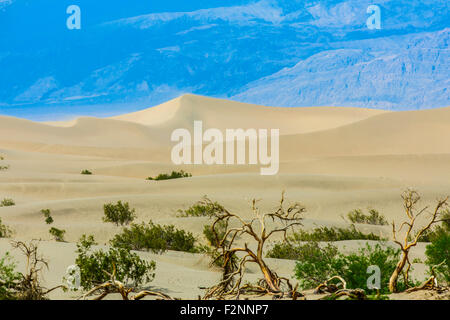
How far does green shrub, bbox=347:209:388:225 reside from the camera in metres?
20.8

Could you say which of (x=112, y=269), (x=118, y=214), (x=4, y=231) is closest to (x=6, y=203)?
(x=118, y=214)

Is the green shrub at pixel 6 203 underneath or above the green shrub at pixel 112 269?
above

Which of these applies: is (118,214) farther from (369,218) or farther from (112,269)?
(112,269)

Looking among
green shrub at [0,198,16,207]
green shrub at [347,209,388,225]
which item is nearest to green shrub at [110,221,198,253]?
green shrub at [347,209,388,225]

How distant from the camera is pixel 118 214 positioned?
19.3 meters

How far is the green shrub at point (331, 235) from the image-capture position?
15890 mm

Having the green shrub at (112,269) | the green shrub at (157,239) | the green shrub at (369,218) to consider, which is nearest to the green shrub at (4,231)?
the green shrub at (157,239)

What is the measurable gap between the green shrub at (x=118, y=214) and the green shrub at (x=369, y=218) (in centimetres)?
724

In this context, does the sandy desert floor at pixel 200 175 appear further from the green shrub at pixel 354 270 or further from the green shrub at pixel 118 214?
the green shrub at pixel 354 270

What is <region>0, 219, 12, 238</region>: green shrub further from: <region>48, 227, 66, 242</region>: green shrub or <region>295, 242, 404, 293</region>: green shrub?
<region>295, 242, 404, 293</region>: green shrub

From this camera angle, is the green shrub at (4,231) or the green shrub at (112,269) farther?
the green shrub at (4,231)

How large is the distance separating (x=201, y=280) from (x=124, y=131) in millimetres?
79282

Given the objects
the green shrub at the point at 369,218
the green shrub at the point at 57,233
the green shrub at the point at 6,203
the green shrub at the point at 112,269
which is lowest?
the green shrub at the point at 112,269
